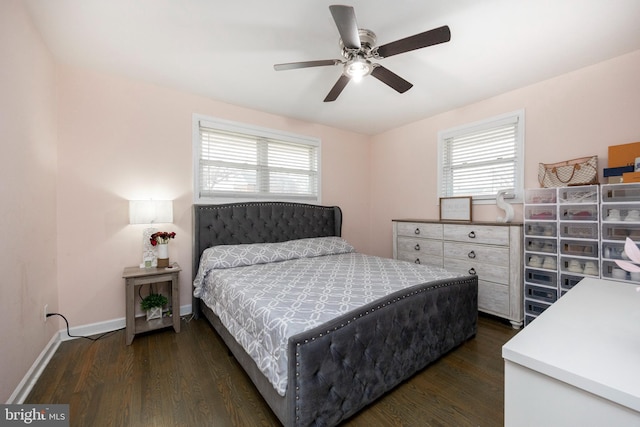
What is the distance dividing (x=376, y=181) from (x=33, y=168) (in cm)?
415

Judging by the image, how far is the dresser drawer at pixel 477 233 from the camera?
9.07 ft

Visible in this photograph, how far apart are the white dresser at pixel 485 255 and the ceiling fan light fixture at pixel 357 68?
6.82 feet

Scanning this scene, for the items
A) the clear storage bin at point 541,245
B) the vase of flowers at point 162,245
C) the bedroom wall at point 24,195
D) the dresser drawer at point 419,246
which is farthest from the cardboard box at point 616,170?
the bedroom wall at point 24,195

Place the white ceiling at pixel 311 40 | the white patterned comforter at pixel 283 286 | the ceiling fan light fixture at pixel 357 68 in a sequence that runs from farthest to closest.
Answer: the ceiling fan light fixture at pixel 357 68, the white ceiling at pixel 311 40, the white patterned comforter at pixel 283 286

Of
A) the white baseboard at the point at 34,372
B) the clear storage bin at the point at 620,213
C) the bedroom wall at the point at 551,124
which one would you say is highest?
the bedroom wall at the point at 551,124

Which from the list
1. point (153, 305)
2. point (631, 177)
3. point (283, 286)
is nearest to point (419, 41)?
point (283, 286)

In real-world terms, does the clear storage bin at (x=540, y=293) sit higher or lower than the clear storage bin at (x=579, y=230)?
lower

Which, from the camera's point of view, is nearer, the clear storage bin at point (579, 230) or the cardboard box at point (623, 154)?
Result: the cardboard box at point (623, 154)

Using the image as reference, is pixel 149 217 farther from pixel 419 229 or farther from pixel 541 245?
pixel 541 245

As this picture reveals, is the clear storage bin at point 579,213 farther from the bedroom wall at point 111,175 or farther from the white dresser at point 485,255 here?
the bedroom wall at point 111,175

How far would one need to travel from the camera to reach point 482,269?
114 inches

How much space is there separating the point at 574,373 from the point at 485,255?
258 cm

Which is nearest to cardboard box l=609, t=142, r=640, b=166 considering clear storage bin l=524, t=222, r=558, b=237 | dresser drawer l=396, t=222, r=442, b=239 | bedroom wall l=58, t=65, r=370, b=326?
clear storage bin l=524, t=222, r=558, b=237

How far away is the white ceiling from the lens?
1775mm
